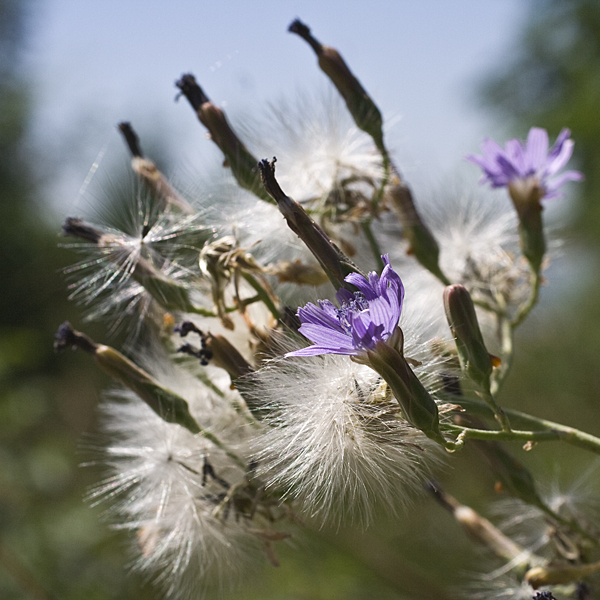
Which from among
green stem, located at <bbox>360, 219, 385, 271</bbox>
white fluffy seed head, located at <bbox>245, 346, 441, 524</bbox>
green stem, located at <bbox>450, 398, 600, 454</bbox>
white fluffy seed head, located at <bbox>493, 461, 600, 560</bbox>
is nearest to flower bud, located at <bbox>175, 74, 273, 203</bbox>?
green stem, located at <bbox>360, 219, 385, 271</bbox>

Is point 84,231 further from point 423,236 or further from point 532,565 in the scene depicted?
point 532,565

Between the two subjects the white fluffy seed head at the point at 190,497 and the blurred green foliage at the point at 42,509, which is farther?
the blurred green foliage at the point at 42,509

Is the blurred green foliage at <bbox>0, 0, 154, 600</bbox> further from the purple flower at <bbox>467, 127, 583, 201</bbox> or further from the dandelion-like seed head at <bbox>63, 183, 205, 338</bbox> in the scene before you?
the purple flower at <bbox>467, 127, 583, 201</bbox>

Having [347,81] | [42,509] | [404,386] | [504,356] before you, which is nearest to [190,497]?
[404,386]

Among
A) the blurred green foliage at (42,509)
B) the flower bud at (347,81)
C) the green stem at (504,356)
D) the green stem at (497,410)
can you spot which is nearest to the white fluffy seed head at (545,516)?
the green stem at (504,356)

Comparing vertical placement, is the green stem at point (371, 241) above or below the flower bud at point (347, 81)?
below

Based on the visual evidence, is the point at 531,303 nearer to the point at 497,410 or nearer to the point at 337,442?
the point at 497,410

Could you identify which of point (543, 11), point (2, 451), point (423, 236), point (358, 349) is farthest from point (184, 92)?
point (543, 11)

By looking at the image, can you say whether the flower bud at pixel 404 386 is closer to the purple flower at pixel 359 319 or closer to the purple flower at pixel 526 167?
the purple flower at pixel 359 319
